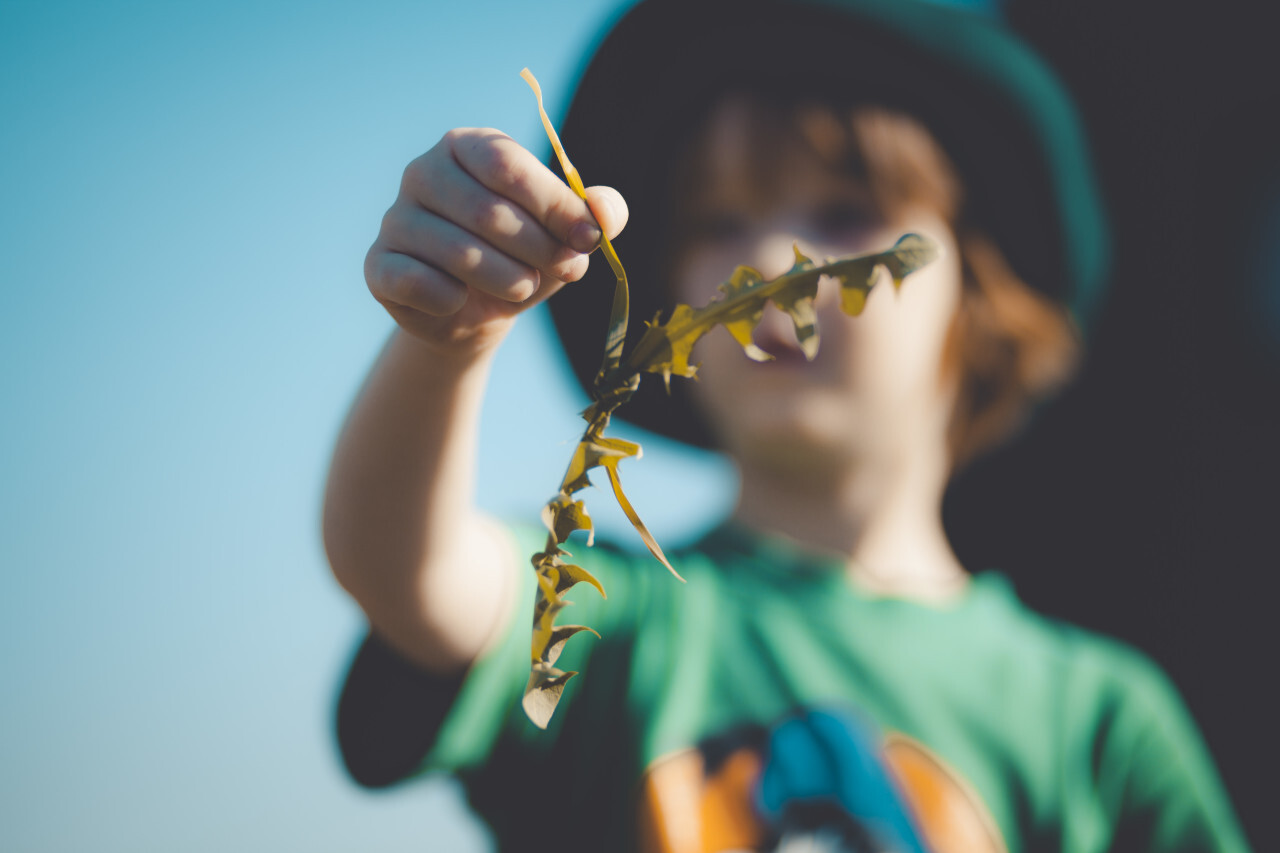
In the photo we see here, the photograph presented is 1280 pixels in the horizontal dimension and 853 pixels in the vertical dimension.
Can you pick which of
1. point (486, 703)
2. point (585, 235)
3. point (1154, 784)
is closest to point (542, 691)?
point (585, 235)

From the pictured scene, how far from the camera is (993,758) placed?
1.32 m

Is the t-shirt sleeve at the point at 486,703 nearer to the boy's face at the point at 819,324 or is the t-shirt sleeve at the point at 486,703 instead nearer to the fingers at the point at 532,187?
the boy's face at the point at 819,324

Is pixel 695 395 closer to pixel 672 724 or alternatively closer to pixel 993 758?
pixel 672 724

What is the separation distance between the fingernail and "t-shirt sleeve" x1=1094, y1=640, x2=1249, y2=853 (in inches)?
48.5

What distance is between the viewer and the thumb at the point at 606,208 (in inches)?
24.6

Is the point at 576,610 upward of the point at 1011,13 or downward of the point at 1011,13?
downward

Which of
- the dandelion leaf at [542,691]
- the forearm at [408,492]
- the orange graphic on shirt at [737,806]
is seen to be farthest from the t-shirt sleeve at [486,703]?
the dandelion leaf at [542,691]

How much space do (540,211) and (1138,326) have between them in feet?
10.1

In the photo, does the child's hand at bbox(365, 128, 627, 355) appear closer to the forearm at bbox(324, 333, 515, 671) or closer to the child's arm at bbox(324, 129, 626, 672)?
the child's arm at bbox(324, 129, 626, 672)

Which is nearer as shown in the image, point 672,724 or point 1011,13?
point 672,724

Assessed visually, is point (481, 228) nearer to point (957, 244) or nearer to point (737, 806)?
point (737, 806)

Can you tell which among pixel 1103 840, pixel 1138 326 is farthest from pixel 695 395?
pixel 1138 326

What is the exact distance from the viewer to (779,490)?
1.56 meters

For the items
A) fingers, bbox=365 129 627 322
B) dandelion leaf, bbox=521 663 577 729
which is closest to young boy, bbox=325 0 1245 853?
fingers, bbox=365 129 627 322
